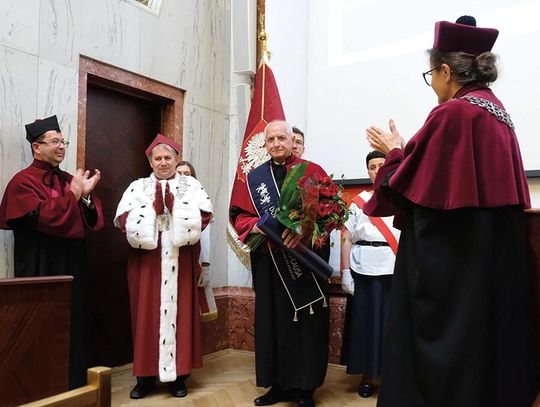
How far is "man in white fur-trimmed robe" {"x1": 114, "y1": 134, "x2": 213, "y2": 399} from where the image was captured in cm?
347

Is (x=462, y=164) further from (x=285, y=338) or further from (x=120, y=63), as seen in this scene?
(x=120, y=63)

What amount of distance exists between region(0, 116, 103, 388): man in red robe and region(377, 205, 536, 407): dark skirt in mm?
2157

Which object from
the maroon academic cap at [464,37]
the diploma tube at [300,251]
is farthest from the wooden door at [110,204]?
the maroon academic cap at [464,37]

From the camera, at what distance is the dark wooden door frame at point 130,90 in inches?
152

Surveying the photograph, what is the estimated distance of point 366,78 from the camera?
14.7 ft

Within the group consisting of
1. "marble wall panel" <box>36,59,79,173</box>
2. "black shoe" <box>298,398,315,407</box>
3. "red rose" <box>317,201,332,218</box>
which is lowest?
"black shoe" <box>298,398,315,407</box>

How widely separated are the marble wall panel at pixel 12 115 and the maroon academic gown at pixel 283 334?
1.45 m

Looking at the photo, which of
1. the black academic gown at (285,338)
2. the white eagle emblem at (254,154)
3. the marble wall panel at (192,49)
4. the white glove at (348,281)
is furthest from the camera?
the marble wall panel at (192,49)

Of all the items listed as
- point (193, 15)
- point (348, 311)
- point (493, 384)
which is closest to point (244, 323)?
point (348, 311)

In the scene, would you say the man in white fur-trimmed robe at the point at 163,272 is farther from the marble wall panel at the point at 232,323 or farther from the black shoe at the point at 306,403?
the marble wall panel at the point at 232,323

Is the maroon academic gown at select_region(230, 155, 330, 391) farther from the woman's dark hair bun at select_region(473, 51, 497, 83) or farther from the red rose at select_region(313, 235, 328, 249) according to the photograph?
the woman's dark hair bun at select_region(473, 51, 497, 83)

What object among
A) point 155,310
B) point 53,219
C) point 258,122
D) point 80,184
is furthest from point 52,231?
point 258,122

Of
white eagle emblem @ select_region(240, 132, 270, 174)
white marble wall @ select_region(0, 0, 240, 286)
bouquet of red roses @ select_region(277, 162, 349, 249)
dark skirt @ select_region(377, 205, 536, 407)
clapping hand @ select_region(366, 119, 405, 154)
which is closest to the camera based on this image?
dark skirt @ select_region(377, 205, 536, 407)

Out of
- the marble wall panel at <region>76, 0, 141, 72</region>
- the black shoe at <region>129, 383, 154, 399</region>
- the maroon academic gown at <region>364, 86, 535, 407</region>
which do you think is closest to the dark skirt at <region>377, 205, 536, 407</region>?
the maroon academic gown at <region>364, 86, 535, 407</region>
